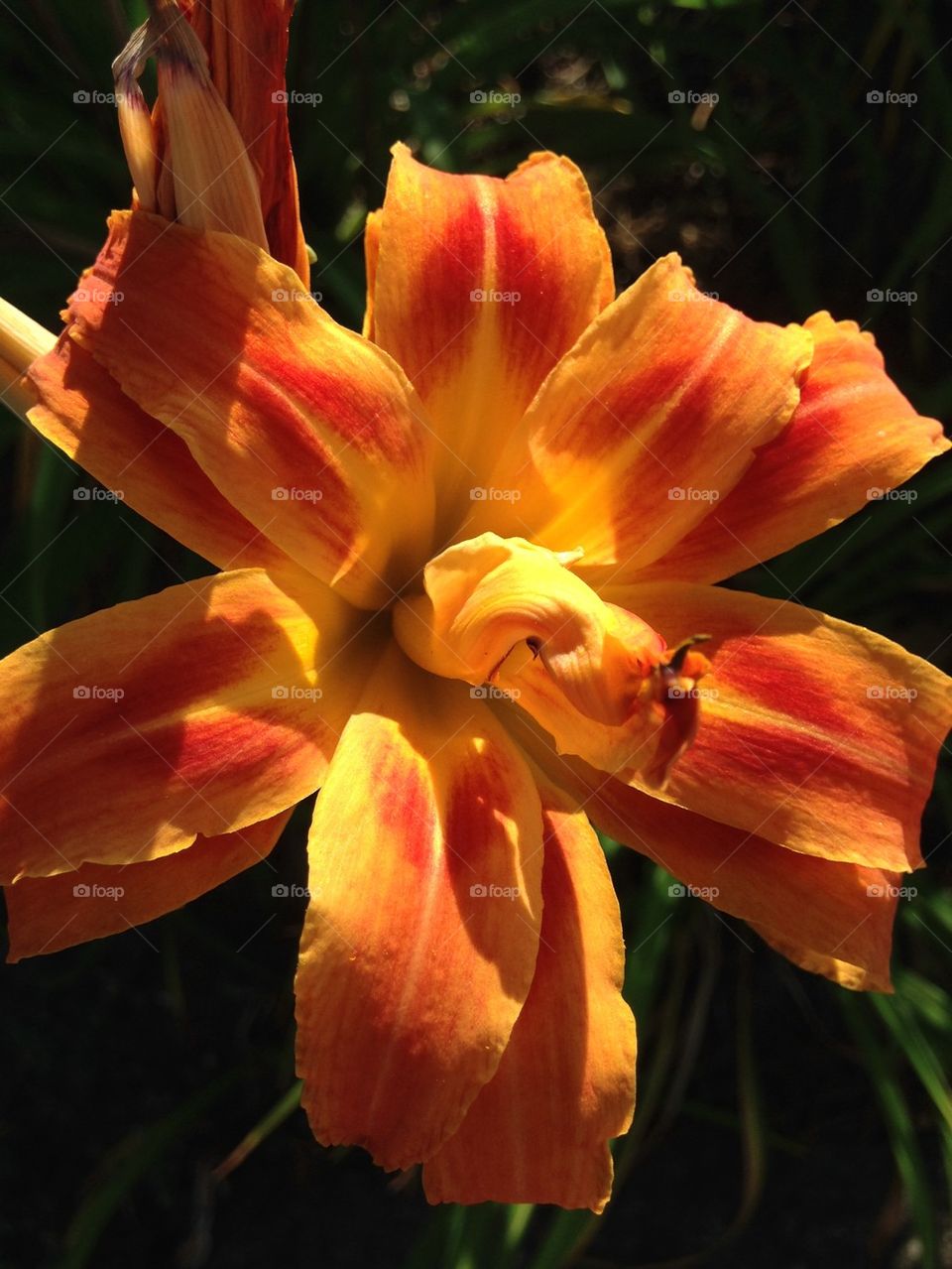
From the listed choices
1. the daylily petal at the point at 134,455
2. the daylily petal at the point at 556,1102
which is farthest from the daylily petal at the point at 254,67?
the daylily petal at the point at 556,1102

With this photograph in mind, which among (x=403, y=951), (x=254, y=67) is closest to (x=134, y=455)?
(x=254, y=67)

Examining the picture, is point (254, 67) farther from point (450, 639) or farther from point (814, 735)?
point (814, 735)

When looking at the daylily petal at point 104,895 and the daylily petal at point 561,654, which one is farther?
the daylily petal at point 104,895

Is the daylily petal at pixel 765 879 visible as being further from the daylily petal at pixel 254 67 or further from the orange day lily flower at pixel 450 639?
the daylily petal at pixel 254 67

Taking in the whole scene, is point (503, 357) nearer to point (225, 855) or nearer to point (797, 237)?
point (225, 855)

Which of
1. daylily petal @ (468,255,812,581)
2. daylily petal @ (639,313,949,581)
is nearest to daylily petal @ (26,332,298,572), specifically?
daylily petal @ (468,255,812,581)

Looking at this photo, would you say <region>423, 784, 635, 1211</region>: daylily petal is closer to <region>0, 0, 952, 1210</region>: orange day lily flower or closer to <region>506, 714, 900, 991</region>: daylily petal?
<region>0, 0, 952, 1210</region>: orange day lily flower

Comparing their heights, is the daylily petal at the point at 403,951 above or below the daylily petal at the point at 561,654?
below
